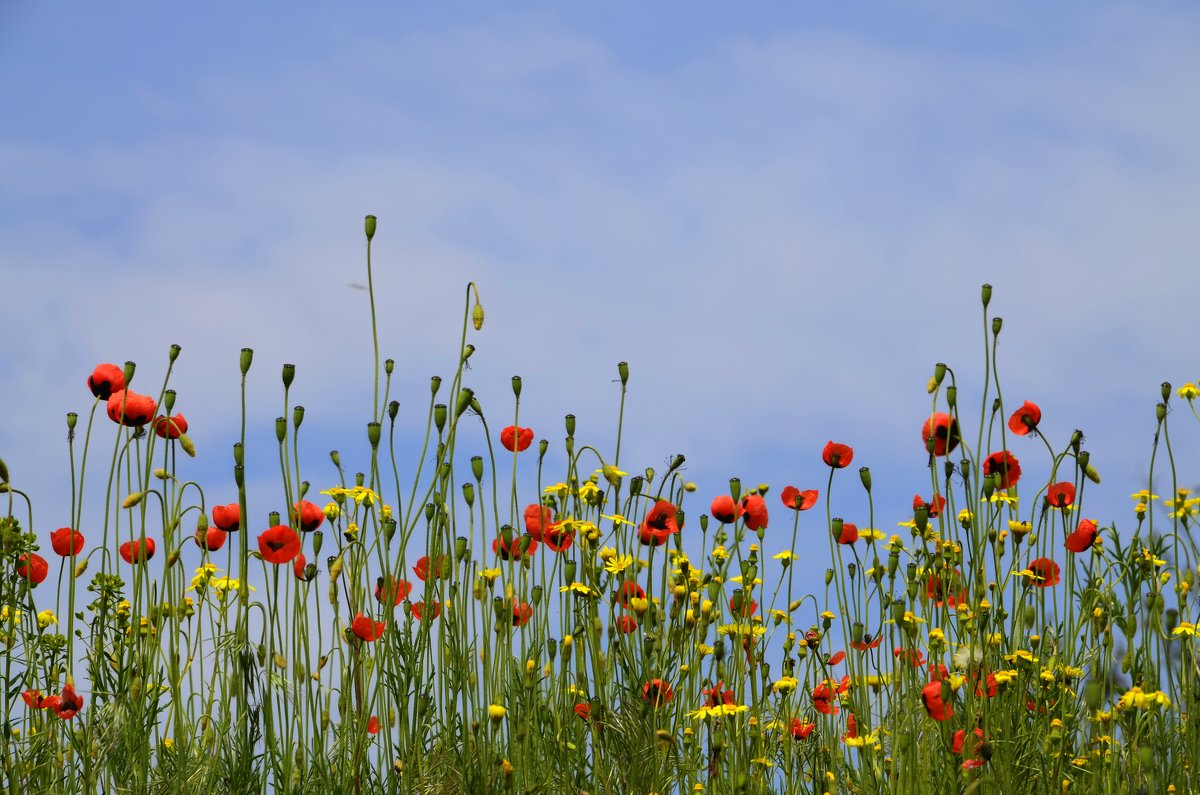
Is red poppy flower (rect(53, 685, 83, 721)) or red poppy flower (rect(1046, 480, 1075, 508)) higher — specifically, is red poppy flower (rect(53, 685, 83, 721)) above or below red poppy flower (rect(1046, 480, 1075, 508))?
below

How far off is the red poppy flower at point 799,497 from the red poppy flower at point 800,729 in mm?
793

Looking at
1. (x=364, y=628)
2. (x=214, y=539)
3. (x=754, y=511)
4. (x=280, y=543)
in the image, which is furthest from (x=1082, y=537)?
(x=214, y=539)

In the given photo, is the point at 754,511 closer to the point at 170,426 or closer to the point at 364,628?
the point at 364,628

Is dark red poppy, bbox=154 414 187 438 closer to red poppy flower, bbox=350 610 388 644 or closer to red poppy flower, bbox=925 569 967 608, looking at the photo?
red poppy flower, bbox=350 610 388 644

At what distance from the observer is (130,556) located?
4508 mm

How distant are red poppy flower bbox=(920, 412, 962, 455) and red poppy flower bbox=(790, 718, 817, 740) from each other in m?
1.16

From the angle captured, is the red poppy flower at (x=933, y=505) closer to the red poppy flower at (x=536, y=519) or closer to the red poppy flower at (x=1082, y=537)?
the red poppy flower at (x=1082, y=537)

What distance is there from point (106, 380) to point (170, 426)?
0.96 ft

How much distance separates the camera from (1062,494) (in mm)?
4441

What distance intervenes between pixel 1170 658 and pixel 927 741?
1305 mm

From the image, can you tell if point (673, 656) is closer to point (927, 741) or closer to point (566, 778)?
point (566, 778)

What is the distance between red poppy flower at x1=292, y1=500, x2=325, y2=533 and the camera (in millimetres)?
4219

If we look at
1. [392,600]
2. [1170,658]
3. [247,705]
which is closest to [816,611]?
[1170,658]

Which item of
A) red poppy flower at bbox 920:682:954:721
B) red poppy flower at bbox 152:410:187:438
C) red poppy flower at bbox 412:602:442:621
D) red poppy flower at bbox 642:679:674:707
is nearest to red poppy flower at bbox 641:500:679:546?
red poppy flower at bbox 642:679:674:707
